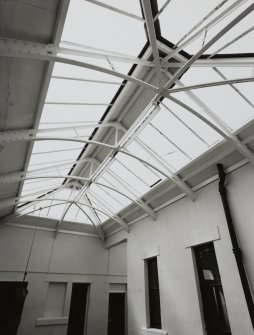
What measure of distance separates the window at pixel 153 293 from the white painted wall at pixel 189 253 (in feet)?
0.92

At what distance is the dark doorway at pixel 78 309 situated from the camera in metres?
11.3

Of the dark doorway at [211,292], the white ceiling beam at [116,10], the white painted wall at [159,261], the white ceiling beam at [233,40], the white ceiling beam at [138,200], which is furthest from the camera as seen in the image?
the white ceiling beam at [138,200]

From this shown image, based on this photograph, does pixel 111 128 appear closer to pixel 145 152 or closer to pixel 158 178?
pixel 145 152

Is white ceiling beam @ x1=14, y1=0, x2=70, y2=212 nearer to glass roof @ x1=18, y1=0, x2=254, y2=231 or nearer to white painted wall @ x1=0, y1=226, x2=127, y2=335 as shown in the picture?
glass roof @ x1=18, y1=0, x2=254, y2=231

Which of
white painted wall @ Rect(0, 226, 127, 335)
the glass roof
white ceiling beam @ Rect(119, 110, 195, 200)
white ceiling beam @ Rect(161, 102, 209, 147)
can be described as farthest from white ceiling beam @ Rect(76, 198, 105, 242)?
white ceiling beam @ Rect(161, 102, 209, 147)

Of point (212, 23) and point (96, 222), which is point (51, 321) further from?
point (212, 23)

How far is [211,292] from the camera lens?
6387 mm

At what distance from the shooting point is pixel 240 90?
4.92 m

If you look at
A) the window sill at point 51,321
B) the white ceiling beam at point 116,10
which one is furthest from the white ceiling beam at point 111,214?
the white ceiling beam at point 116,10

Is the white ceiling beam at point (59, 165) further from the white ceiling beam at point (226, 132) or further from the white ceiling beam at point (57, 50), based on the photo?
the white ceiling beam at point (226, 132)

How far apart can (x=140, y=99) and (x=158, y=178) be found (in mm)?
A: 3190

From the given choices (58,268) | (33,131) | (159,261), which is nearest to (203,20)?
(33,131)

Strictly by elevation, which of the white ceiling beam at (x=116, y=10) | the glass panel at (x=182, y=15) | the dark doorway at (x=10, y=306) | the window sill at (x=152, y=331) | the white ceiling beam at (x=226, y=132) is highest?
the glass panel at (x=182, y=15)

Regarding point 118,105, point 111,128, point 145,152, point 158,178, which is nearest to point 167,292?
point 158,178
